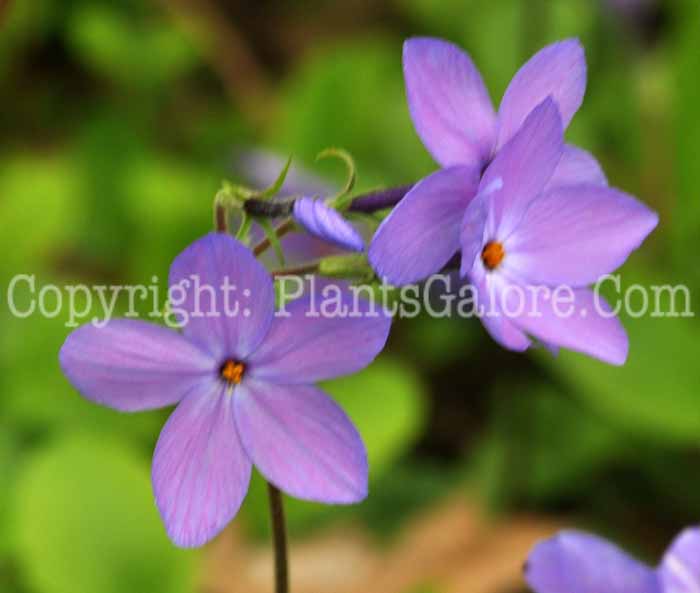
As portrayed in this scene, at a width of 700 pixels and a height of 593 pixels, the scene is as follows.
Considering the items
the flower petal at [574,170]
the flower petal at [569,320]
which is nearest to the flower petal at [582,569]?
the flower petal at [569,320]

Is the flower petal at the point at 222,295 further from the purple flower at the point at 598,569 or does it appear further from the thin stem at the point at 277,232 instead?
the purple flower at the point at 598,569

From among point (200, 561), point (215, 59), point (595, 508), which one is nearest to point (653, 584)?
point (200, 561)

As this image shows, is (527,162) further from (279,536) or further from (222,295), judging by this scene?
(279,536)

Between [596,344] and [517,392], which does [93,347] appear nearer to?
[596,344]

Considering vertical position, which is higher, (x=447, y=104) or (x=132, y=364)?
(x=447, y=104)

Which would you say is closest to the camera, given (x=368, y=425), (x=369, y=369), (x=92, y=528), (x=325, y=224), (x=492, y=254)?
(x=325, y=224)

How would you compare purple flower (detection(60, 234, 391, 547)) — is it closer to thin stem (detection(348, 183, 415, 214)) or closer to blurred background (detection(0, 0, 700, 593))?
thin stem (detection(348, 183, 415, 214))

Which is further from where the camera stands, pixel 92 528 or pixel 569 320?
pixel 92 528

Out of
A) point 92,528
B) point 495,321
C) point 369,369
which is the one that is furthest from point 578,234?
point 369,369

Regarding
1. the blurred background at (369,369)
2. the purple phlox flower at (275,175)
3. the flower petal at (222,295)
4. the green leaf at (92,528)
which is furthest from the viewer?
the purple phlox flower at (275,175)
